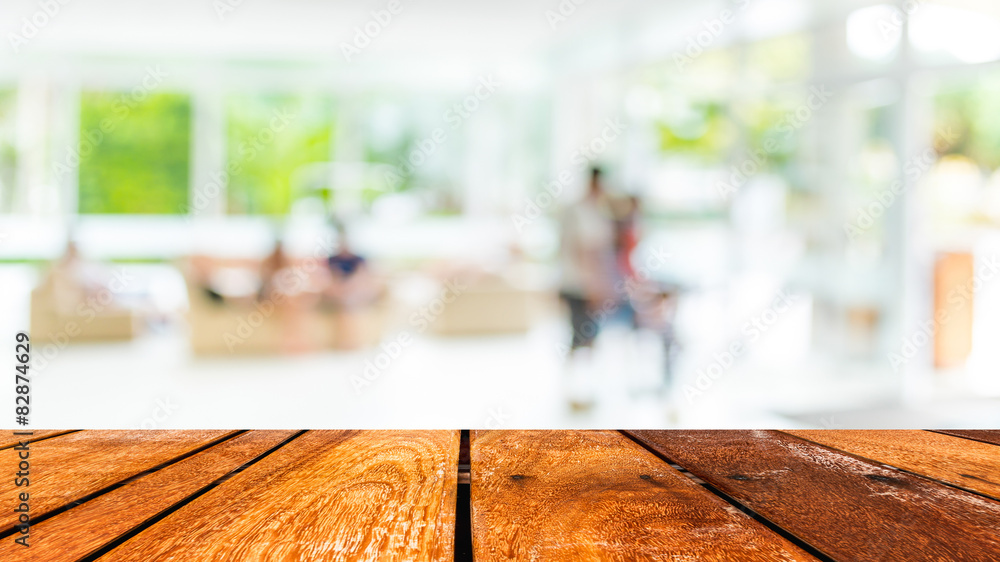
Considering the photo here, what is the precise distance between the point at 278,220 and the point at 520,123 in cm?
325

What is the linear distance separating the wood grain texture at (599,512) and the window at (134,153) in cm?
810

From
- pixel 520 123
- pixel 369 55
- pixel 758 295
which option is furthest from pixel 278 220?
pixel 758 295

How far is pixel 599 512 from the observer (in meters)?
0.47

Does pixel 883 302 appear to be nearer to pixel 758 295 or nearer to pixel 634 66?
pixel 758 295

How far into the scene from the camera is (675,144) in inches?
271

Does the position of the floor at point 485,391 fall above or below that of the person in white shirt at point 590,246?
below

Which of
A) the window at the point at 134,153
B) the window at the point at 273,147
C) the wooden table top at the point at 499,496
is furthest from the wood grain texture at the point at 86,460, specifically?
the window at the point at 134,153

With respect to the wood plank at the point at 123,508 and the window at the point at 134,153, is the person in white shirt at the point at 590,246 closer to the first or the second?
the wood plank at the point at 123,508

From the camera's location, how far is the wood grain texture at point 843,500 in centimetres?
43

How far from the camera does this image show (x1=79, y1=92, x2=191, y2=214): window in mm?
7691

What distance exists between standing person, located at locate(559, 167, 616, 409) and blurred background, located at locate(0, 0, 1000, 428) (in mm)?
23

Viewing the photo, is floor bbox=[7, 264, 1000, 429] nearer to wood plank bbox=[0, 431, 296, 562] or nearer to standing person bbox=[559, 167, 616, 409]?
standing person bbox=[559, 167, 616, 409]

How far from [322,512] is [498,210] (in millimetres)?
8446

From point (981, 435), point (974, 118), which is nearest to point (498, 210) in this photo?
point (974, 118)
